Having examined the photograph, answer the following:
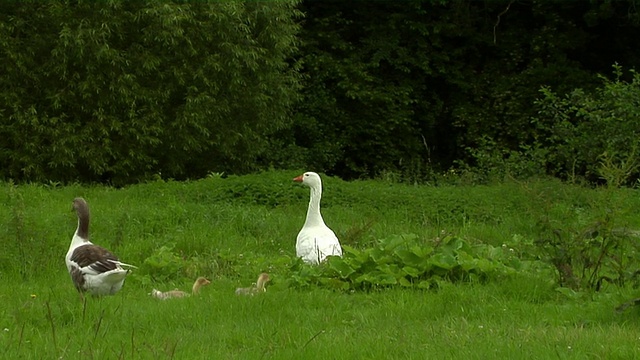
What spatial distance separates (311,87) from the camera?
31.2 m

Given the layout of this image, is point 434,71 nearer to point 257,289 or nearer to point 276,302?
point 257,289

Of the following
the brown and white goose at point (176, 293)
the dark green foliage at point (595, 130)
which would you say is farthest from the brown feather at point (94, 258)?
the dark green foliage at point (595, 130)

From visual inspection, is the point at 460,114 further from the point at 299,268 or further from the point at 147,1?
the point at 299,268

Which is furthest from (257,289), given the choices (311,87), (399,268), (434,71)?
(434,71)

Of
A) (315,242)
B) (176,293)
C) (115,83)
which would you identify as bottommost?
(115,83)

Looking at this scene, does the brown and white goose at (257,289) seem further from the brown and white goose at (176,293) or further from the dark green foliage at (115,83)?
the dark green foliage at (115,83)

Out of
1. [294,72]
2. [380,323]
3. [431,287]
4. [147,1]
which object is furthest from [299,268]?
[294,72]

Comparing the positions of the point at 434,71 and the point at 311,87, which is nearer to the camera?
the point at 311,87

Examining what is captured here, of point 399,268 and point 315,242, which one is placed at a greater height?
point 399,268

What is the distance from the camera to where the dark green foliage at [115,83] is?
74.8 ft

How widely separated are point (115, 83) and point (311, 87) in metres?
9.69

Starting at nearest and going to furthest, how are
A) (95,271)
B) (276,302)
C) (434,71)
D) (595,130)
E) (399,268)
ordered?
(276,302) → (95,271) → (399,268) → (595,130) → (434,71)

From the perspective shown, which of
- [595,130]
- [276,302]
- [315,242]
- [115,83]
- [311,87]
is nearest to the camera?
[276,302]

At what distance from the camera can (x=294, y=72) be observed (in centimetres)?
2825
